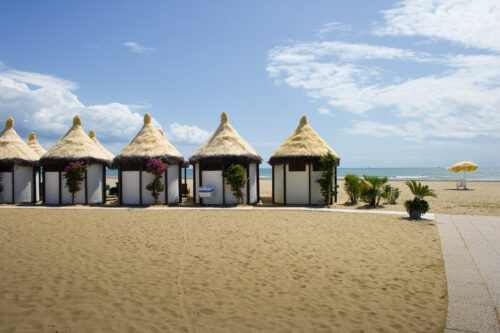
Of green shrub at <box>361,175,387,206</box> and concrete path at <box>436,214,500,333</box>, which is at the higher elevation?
green shrub at <box>361,175,387,206</box>

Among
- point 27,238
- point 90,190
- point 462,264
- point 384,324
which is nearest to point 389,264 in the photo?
point 462,264

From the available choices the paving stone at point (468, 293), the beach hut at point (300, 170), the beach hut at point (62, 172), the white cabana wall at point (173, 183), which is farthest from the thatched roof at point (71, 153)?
the paving stone at point (468, 293)

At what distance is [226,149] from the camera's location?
1580 centimetres

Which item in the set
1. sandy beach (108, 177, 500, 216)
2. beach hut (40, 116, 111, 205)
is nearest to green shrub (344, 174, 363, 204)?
→ sandy beach (108, 177, 500, 216)

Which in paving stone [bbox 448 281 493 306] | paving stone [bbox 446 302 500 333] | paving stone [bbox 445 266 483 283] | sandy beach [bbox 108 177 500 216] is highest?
sandy beach [bbox 108 177 500 216]

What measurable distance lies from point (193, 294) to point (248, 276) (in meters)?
1.11

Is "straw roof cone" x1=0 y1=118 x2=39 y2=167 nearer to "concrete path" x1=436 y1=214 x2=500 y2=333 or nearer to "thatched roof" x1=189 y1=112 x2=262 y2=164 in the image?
"thatched roof" x1=189 y1=112 x2=262 y2=164

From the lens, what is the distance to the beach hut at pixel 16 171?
16.8m

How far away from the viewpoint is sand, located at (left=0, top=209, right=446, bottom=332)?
161 inches

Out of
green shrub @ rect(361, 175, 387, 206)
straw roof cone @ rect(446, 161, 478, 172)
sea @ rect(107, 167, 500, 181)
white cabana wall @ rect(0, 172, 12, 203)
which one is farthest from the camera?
sea @ rect(107, 167, 500, 181)

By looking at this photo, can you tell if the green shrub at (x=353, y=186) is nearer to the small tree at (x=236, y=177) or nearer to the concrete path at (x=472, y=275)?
the small tree at (x=236, y=177)

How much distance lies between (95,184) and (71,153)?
1.90 m

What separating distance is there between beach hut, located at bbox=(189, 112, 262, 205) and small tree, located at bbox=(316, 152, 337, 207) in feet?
11.0

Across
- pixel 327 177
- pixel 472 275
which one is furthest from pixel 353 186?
pixel 472 275
